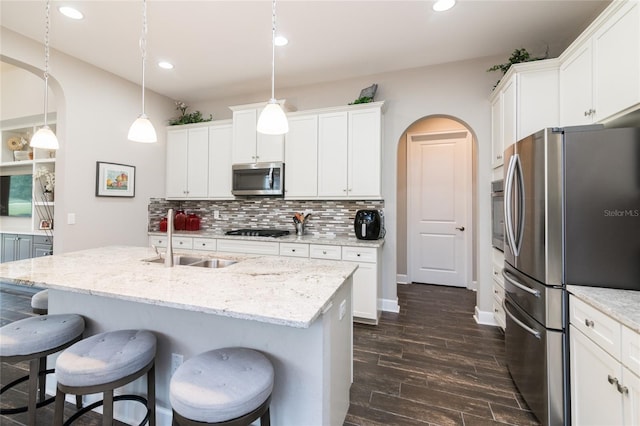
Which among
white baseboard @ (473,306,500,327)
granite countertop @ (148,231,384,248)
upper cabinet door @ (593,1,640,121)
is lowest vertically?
white baseboard @ (473,306,500,327)

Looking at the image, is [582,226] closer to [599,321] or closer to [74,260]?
[599,321]

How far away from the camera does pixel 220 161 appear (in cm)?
405

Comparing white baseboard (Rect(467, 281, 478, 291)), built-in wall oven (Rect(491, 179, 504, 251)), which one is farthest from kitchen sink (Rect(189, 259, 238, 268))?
white baseboard (Rect(467, 281, 478, 291))

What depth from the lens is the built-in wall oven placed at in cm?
272

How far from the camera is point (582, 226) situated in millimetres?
1566

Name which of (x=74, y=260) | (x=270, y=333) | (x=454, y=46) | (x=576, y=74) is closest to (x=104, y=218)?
(x=74, y=260)

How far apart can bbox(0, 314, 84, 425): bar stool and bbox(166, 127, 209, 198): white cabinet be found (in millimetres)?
2650

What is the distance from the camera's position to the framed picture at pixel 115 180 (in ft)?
11.3

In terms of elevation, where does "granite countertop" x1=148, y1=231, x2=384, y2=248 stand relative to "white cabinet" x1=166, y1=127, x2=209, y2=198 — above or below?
below

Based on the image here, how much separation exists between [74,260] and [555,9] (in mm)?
4207

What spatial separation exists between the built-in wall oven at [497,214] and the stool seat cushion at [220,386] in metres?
2.54

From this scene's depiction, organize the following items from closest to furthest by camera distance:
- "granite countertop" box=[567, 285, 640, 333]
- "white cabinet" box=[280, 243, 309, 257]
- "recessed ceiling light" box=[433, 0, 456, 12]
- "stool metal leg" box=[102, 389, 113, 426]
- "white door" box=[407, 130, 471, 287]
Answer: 1. "granite countertop" box=[567, 285, 640, 333]
2. "stool metal leg" box=[102, 389, 113, 426]
3. "recessed ceiling light" box=[433, 0, 456, 12]
4. "white cabinet" box=[280, 243, 309, 257]
5. "white door" box=[407, 130, 471, 287]

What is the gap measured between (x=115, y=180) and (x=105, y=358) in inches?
120

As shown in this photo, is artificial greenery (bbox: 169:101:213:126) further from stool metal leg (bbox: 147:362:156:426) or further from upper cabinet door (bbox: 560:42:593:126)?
upper cabinet door (bbox: 560:42:593:126)
